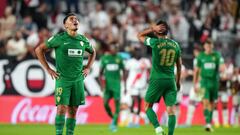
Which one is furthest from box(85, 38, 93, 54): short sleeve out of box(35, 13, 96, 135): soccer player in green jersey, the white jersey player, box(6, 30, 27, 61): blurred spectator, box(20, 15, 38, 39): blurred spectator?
box(20, 15, 38, 39): blurred spectator

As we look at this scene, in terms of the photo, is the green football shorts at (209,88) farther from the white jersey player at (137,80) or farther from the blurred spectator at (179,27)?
the blurred spectator at (179,27)

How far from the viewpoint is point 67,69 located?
1496 centimetres

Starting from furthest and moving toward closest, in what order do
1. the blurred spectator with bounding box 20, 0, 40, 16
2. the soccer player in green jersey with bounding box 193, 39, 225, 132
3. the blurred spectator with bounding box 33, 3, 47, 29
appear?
1. the blurred spectator with bounding box 20, 0, 40, 16
2. the blurred spectator with bounding box 33, 3, 47, 29
3. the soccer player in green jersey with bounding box 193, 39, 225, 132

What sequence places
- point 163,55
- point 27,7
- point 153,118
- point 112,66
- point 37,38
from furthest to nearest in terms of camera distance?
point 27,7
point 37,38
point 112,66
point 153,118
point 163,55

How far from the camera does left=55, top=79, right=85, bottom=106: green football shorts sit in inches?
587

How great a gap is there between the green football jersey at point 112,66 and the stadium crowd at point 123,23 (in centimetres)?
281

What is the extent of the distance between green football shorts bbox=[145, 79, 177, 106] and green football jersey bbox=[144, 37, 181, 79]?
0.36 ft

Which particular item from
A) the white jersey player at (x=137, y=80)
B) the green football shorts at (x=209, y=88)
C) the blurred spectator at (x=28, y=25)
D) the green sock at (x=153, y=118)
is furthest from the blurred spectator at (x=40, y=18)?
the green sock at (x=153, y=118)

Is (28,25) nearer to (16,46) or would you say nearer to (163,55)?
(16,46)

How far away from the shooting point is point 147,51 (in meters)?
27.2

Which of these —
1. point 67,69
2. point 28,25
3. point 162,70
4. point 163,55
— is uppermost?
point 28,25

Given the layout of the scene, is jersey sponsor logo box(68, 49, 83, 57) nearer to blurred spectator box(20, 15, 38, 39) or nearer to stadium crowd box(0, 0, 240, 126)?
stadium crowd box(0, 0, 240, 126)

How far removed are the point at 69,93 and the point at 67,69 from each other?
0.47 meters

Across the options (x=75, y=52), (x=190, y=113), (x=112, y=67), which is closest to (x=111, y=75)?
(x=112, y=67)
